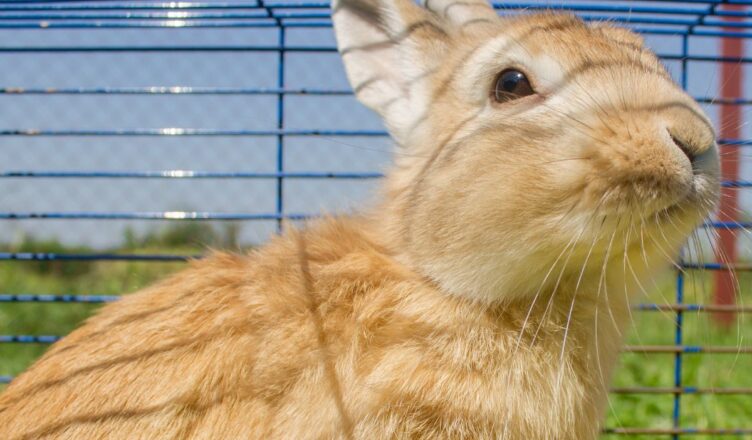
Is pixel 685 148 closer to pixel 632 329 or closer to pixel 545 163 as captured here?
pixel 545 163

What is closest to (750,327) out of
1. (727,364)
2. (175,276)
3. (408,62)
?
(727,364)

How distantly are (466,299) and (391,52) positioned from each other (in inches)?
43.4

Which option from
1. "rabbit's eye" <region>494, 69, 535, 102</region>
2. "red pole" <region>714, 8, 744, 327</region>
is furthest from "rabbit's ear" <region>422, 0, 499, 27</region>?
"red pole" <region>714, 8, 744, 327</region>

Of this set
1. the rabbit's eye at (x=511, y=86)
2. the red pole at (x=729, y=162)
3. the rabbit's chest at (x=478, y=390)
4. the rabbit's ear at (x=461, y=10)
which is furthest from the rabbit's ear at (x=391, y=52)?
the red pole at (x=729, y=162)

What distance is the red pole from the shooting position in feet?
7.60

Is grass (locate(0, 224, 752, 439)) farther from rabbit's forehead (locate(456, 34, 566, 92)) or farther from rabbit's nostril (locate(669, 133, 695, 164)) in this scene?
rabbit's forehead (locate(456, 34, 566, 92))

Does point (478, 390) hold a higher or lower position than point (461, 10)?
lower

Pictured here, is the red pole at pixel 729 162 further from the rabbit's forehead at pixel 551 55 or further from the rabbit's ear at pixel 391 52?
the rabbit's ear at pixel 391 52

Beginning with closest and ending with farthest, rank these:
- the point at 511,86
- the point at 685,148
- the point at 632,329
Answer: the point at 685,148 → the point at 511,86 → the point at 632,329

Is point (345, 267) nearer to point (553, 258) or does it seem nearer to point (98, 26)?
point (553, 258)

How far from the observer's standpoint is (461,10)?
107 inches

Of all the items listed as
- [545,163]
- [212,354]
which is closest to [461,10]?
[545,163]

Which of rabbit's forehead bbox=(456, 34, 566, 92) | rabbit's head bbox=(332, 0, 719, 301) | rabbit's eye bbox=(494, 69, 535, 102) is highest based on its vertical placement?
rabbit's forehead bbox=(456, 34, 566, 92)

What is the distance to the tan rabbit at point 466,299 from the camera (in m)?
1.77
